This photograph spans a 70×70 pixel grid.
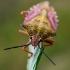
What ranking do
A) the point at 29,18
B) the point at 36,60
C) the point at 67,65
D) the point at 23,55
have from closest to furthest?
the point at 36,60
the point at 29,18
the point at 67,65
the point at 23,55

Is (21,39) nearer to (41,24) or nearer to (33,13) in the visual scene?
(33,13)

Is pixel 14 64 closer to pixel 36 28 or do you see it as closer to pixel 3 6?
pixel 3 6

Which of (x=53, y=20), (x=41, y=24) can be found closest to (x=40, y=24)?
(x=41, y=24)

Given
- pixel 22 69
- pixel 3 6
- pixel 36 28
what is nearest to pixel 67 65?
pixel 22 69

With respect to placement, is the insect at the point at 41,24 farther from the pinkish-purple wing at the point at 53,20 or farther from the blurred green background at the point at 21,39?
the blurred green background at the point at 21,39

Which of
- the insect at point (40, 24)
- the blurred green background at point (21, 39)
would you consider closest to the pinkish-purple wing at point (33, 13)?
the insect at point (40, 24)

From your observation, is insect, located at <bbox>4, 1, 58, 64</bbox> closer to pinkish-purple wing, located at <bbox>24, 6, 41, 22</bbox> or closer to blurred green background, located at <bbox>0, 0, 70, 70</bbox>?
pinkish-purple wing, located at <bbox>24, 6, 41, 22</bbox>
